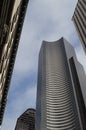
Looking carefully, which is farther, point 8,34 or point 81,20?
point 81,20

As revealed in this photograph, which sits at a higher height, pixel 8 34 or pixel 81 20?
pixel 81 20

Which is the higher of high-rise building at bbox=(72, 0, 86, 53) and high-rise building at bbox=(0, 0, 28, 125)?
high-rise building at bbox=(72, 0, 86, 53)

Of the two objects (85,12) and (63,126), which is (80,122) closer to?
(63,126)

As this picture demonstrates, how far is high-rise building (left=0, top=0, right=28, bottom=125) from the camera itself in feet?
72.8

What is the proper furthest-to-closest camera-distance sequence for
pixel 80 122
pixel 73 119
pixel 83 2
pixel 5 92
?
pixel 73 119 → pixel 80 122 → pixel 83 2 → pixel 5 92

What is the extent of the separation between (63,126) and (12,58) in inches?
6081

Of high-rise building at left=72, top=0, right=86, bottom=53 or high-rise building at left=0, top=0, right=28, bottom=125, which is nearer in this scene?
high-rise building at left=0, top=0, right=28, bottom=125

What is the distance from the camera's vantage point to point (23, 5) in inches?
1328

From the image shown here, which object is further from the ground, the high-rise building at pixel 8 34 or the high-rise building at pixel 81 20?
the high-rise building at pixel 81 20

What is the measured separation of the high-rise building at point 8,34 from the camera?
22.2m

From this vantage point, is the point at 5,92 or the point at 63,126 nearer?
the point at 5,92

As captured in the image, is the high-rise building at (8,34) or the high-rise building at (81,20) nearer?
the high-rise building at (8,34)

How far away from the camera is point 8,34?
26.1 m

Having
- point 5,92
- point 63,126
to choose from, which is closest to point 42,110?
point 63,126
